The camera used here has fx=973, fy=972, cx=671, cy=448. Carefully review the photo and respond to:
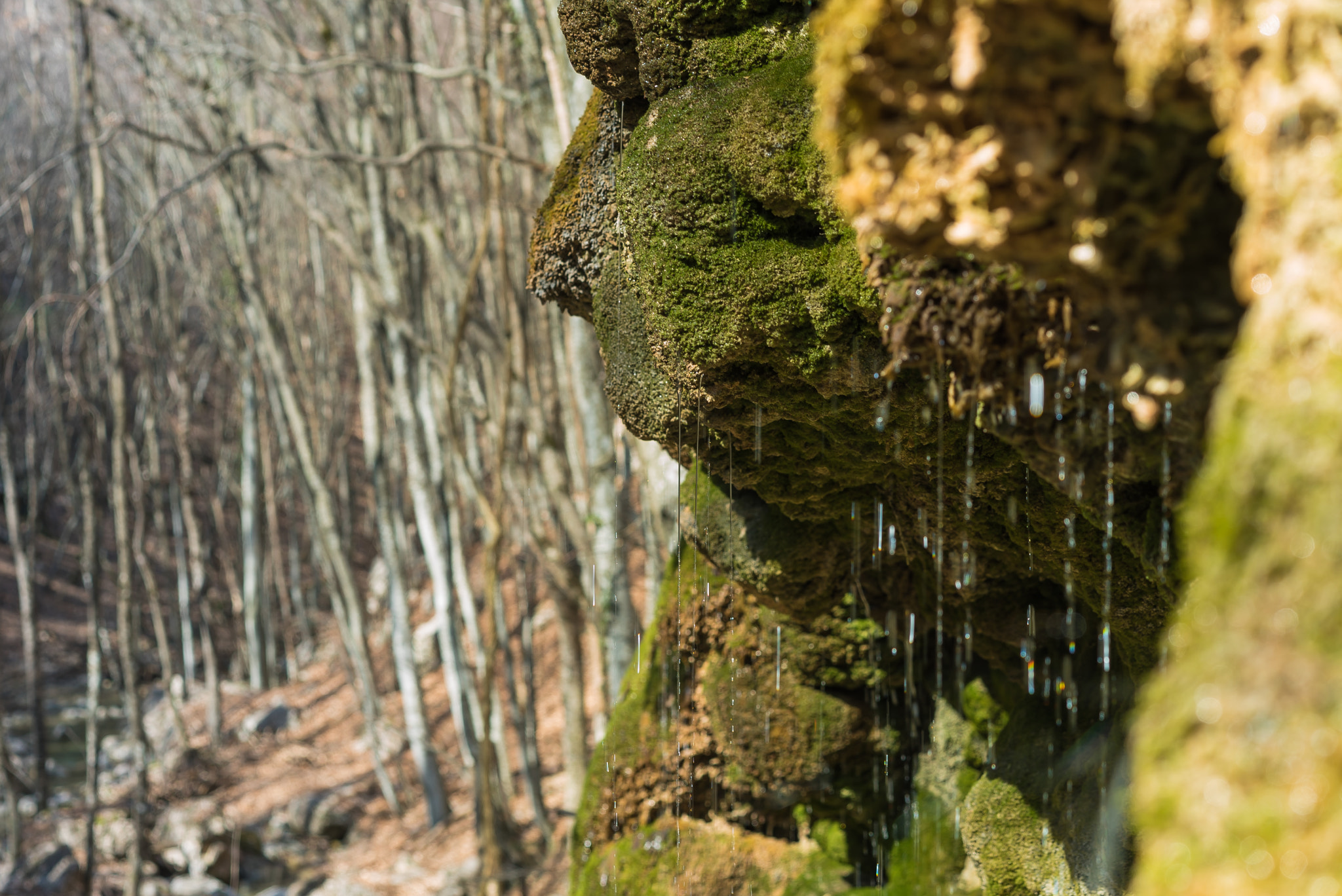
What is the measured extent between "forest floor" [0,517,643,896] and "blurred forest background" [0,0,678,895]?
0.20ft

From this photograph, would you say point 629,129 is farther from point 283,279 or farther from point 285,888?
point 283,279

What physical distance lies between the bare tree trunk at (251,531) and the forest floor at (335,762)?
0.68 m

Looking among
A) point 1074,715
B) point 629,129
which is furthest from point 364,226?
point 1074,715

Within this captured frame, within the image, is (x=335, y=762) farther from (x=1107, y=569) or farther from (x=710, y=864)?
(x=1107, y=569)

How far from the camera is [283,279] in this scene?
47.8ft

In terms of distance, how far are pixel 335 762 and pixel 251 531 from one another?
3969 mm

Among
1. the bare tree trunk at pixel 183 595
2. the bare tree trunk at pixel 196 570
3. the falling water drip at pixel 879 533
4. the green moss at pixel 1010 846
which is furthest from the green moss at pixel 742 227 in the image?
the bare tree trunk at pixel 183 595

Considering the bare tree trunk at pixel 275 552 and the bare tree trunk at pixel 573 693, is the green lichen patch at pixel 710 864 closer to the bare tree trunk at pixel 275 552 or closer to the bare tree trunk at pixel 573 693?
the bare tree trunk at pixel 573 693

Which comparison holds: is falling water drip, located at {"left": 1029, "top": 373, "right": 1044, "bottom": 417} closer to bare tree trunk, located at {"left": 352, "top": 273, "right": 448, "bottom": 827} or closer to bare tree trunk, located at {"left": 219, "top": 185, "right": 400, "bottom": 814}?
bare tree trunk, located at {"left": 219, "top": 185, "right": 400, "bottom": 814}

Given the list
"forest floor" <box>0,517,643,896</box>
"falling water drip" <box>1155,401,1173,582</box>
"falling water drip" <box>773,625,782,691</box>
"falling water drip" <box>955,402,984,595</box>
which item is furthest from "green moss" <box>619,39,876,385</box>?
"forest floor" <box>0,517,643,896</box>

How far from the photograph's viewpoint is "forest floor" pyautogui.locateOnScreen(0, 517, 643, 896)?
33.1 feet

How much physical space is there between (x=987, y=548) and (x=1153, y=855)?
2589 mm

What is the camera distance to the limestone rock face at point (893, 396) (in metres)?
1.24

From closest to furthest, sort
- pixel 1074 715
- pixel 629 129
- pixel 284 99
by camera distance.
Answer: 1. pixel 629 129
2. pixel 1074 715
3. pixel 284 99
